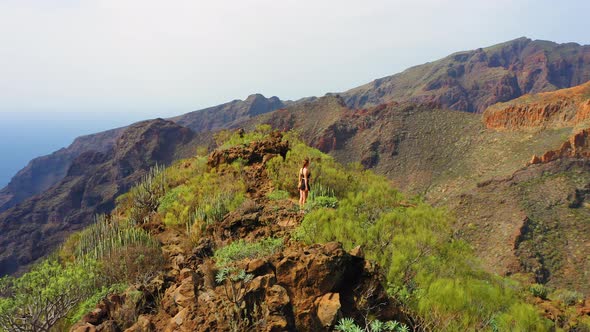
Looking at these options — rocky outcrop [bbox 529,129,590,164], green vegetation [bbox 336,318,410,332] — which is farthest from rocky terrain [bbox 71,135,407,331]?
rocky outcrop [bbox 529,129,590,164]

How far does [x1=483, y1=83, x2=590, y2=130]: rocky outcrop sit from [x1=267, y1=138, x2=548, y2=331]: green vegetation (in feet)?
153

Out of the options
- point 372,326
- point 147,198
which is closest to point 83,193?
point 147,198

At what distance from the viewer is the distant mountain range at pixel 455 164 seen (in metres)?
30.9

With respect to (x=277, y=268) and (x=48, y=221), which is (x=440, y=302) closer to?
(x=277, y=268)

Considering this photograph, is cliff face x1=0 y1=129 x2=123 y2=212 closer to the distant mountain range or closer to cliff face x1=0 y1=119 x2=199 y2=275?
the distant mountain range

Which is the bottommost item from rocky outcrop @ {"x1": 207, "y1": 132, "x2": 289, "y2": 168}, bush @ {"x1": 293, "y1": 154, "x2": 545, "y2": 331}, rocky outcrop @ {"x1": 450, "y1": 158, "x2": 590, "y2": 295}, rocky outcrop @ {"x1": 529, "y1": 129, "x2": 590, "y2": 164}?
rocky outcrop @ {"x1": 450, "y1": 158, "x2": 590, "y2": 295}

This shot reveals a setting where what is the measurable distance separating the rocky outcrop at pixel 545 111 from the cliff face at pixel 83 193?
58109mm

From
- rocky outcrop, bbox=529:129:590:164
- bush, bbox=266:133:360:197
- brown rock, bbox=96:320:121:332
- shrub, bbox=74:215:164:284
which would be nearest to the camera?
brown rock, bbox=96:320:121:332

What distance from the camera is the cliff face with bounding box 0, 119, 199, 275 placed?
63.1 metres

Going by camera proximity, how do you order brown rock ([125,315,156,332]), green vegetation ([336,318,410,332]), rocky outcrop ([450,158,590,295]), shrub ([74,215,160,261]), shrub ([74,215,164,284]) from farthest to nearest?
1. rocky outcrop ([450,158,590,295])
2. shrub ([74,215,160,261])
3. shrub ([74,215,164,284])
4. brown rock ([125,315,156,332])
5. green vegetation ([336,318,410,332])

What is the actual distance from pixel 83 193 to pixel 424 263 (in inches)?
3365

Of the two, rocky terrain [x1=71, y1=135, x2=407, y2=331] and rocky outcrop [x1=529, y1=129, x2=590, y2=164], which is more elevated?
rocky terrain [x1=71, y1=135, x2=407, y2=331]

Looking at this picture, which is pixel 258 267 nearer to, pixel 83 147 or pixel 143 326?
pixel 143 326

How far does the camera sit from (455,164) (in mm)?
50125
